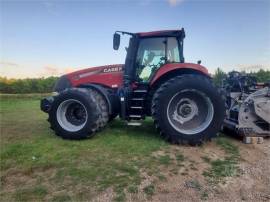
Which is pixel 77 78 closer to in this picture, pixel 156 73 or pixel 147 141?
pixel 156 73

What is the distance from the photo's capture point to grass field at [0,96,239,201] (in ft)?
10.2

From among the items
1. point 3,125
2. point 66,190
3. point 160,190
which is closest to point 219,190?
point 160,190

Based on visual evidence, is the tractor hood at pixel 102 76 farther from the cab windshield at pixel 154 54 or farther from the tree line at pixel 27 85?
the tree line at pixel 27 85

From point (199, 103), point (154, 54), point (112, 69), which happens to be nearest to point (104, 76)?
point (112, 69)

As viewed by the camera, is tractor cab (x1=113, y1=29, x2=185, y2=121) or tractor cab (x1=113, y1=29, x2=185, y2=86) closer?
tractor cab (x1=113, y1=29, x2=185, y2=121)

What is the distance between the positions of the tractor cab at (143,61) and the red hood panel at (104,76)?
0.15 m

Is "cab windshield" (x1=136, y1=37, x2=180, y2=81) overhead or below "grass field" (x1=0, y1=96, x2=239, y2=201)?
overhead

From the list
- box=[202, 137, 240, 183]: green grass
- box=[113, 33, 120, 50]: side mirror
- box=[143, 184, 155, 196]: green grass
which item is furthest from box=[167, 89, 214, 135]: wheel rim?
box=[143, 184, 155, 196]: green grass

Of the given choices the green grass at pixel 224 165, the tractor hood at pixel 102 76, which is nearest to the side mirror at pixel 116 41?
the tractor hood at pixel 102 76

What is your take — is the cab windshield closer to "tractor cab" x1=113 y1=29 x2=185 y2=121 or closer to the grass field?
"tractor cab" x1=113 y1=29 x2=185 y2=121

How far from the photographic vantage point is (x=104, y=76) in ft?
19.4

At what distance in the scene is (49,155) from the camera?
4.22 m

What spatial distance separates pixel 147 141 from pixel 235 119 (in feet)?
6.78

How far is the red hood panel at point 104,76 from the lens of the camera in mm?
5918
